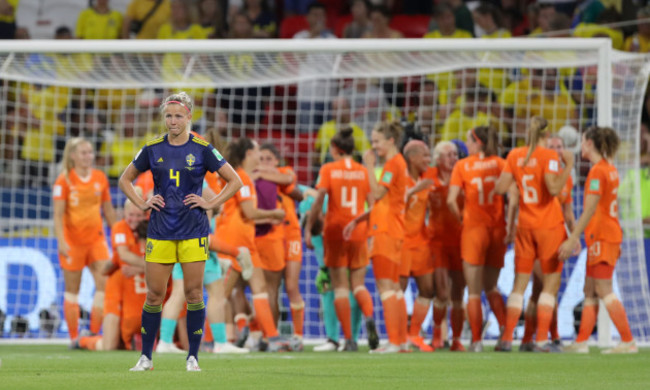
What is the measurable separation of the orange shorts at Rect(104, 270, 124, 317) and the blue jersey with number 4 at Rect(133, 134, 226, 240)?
12.6 feet

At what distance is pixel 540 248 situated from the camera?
10.8 meters

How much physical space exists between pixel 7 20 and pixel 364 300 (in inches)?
400

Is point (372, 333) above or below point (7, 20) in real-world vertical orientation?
below

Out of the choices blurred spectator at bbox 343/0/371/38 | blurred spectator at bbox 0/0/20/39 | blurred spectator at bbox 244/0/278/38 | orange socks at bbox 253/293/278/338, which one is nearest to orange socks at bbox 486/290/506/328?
orange socks at bbox 253/293/278/338

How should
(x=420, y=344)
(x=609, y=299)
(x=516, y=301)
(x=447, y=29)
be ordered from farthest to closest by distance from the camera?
1. (x=447, y=29)
2. (x=420, y=344)
3. (x=516, y=301)
4. (x=609, y=299)

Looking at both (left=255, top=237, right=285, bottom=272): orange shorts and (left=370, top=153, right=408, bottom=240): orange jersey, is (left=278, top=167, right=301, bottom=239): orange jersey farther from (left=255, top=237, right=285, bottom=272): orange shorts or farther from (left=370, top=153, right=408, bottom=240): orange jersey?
(left=370, top=153, right=408, bottom=240): orange jersey

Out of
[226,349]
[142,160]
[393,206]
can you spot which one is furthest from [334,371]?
[393,206]

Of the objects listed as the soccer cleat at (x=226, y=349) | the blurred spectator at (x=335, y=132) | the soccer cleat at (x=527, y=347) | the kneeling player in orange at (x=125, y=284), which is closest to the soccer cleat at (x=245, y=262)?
the soccer cleat at (x=226, y=349)

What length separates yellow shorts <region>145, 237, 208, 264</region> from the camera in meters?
7.36

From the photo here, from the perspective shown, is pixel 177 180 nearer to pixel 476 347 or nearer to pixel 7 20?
pixel 476 347

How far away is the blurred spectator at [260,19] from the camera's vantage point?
725 inches

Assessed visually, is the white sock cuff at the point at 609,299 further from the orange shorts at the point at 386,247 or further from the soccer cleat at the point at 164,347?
the soccer cleat at the point at 164,347

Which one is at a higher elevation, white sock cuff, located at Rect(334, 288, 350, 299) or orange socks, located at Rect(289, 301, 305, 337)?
white sock cuff, located at Rect(334, 288, 350, 299)

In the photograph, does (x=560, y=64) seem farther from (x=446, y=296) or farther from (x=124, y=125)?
(x=124, y=125)
